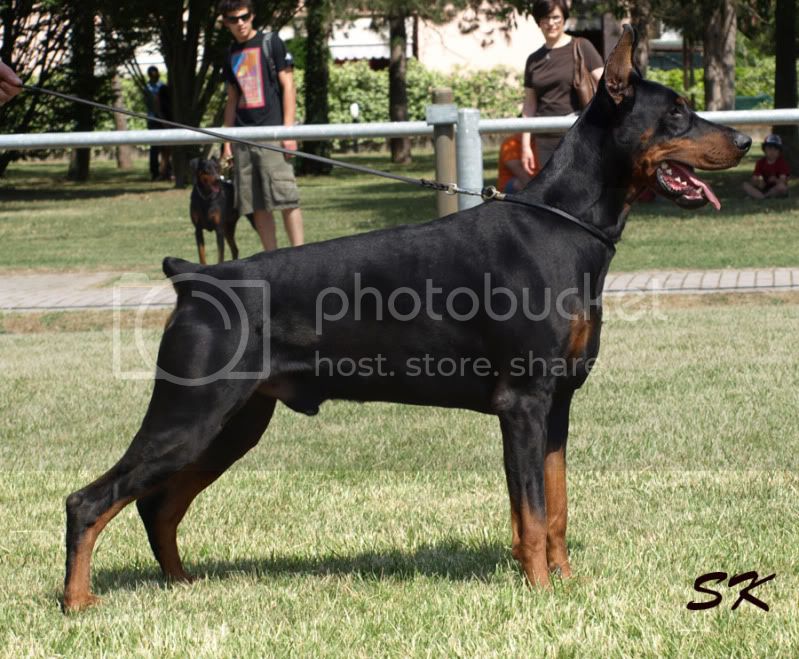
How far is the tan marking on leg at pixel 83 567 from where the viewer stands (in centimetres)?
389

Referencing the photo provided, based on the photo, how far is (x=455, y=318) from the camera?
4.01m

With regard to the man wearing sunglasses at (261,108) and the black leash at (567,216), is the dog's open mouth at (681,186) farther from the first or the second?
the man wearing sunglasses at (261,108)

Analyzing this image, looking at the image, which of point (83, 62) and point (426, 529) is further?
point (83, 62)

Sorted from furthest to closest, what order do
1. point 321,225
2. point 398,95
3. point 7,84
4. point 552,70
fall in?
point 398,95 → point 321,225 → point 552,70 → point 7,84

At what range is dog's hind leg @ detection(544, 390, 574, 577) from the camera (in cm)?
414

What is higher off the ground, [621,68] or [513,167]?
[621,68]

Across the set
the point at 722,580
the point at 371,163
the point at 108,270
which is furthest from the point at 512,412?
the point at 371,163

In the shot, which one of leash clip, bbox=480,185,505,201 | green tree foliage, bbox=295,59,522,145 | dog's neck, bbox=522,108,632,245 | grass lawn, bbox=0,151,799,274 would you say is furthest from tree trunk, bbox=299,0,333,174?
dog's neck, bbox=522,108,632,245

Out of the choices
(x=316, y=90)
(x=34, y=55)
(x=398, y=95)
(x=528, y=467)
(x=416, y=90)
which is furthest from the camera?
(x=416, y=90)

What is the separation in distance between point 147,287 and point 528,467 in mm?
9242

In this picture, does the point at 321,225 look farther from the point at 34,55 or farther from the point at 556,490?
the point at 556,490

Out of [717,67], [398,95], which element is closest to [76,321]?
[398,95]

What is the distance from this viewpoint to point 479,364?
4.02 meters

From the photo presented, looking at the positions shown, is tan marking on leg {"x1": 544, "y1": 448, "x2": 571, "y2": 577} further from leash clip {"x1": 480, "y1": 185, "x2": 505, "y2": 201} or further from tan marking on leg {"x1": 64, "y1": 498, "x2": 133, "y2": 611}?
tan marking on leg {"x1": 64, "y1": 498, "x2": 133, "y2": 611}
